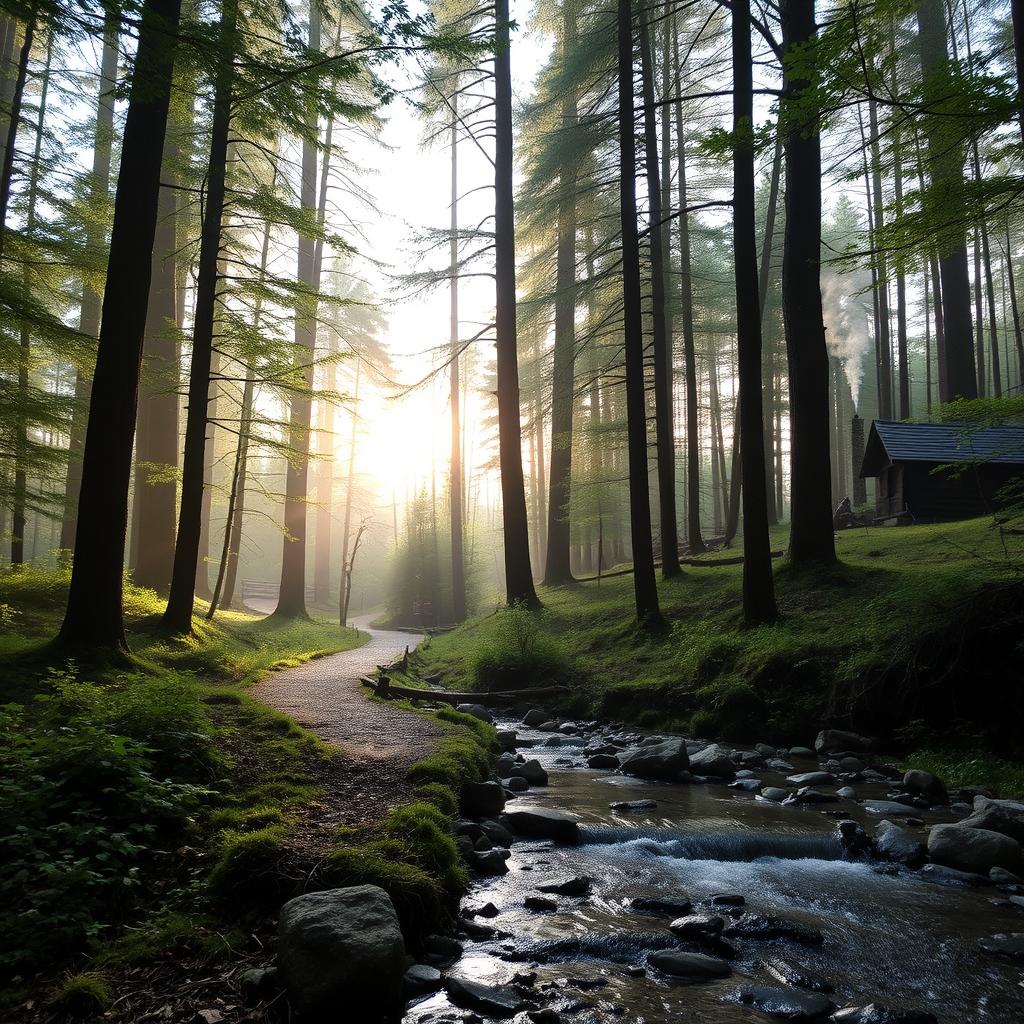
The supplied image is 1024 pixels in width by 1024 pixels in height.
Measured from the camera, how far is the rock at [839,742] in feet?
25.1

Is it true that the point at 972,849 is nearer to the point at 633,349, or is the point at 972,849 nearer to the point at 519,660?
the point at 519,660

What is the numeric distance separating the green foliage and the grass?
41 millimetres

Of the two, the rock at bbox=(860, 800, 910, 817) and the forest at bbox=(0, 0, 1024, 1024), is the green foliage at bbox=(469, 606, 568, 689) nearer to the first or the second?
the forest at bbox=(0, 0, 1024, 1024)

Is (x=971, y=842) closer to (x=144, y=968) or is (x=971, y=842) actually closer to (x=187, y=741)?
(x=144, y=968)

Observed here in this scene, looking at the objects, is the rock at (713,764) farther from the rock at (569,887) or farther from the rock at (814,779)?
the rock at (569,887)

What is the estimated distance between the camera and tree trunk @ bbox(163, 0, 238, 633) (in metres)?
11.4

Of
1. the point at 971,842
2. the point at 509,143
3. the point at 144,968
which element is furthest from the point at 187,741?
the point at 509,143

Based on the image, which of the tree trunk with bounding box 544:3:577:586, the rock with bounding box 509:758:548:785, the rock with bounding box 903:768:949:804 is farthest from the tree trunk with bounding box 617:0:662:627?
the rock with bounding box 903:768:949:804

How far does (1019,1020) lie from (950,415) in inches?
224

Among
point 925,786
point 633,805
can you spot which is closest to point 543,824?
point 633,805

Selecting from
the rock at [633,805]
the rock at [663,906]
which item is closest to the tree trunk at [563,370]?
the rock at [633,805]

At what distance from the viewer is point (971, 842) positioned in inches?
195

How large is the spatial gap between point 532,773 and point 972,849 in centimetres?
404

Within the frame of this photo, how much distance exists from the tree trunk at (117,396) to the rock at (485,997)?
6.38 m
